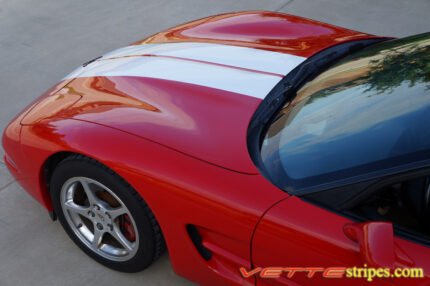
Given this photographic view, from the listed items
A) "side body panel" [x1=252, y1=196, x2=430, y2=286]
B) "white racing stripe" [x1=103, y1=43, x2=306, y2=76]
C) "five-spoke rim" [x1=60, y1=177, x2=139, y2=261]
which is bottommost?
"five-spoke rim" [x1=60, y1=177, x2=139, y2=261]

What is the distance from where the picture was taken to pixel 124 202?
2.37 metres

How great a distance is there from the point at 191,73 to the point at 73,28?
2.85 metres

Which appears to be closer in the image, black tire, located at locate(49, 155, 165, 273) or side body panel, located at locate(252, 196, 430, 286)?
side body panel, located at locate(252, 196, 430, 286)

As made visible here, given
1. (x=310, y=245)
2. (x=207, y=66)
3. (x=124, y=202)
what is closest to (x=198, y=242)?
(x=124, y=202)

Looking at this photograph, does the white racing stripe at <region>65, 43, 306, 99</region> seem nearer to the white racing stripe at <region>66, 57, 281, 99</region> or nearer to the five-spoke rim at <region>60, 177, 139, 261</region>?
the white racing stripe at <region>66, 57, 281, 99</region>

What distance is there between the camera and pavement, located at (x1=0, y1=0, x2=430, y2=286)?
324 cm

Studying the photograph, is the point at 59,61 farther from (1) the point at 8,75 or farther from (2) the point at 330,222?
(2) the point at 330,222

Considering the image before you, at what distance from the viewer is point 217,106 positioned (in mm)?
2363

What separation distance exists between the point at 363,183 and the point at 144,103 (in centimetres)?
110

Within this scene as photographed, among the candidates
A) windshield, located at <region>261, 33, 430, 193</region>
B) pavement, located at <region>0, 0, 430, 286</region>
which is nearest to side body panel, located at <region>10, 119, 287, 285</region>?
windshield, located at <region>261, 33, 430, 193</region>

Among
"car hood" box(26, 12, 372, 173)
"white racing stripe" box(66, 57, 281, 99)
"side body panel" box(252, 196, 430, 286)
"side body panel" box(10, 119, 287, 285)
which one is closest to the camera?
"side body panel" box(252, 196, 430, 286)

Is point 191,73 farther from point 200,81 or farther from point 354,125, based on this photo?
point 354,125

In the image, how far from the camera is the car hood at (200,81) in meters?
2.25

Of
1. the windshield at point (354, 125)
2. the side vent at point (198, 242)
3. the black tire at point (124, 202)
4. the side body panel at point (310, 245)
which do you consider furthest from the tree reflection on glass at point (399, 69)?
the black tire at point (124, 202)
